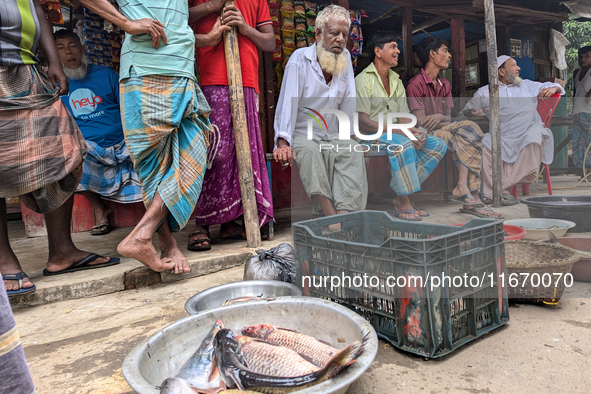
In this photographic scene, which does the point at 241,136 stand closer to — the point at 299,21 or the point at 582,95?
the point at 299,21

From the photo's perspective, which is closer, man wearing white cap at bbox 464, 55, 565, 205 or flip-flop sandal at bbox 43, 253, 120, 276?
flip-flop sandal at bbox 43, 253, 120, 276

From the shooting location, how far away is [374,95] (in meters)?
4.14

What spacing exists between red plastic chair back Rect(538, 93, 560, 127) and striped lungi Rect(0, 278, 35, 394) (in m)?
5.74

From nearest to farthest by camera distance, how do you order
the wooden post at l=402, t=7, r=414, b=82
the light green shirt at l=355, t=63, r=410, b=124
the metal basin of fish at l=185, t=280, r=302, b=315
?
the metal basin of fish at l=185, t=280, r=302, b=315, the light green shirt at l=355, t=63, r=410, b=124, the wooden post at l=402, t=7, r=414, b=82

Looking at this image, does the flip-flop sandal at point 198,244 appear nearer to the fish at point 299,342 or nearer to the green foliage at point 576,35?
the fish at point 299,342

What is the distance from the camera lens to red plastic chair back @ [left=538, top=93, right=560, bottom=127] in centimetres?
491

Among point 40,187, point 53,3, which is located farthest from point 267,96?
point 40,187

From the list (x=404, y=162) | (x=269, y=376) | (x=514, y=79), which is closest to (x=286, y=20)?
(x=404, y=162)

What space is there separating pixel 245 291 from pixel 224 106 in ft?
5.07

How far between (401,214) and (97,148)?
303 cm

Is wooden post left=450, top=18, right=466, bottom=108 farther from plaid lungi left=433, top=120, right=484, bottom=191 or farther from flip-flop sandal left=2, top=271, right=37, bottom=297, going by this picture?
flip-flop sandal left=2, top=271, right=37, bottom=297

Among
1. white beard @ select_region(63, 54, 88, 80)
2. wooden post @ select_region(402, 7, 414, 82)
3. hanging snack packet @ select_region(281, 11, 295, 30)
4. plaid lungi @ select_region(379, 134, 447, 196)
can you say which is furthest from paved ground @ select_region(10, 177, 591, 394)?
wooden post @ select_region(402, 7, 414, 82)

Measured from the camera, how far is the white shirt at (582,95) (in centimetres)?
706

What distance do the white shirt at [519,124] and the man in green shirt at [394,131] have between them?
3.81ft
